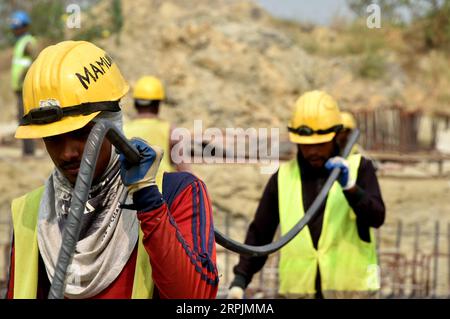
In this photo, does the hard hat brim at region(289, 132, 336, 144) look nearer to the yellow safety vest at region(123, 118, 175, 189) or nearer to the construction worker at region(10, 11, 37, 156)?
the yellow safety vest at region(123, 118, 175, 189)

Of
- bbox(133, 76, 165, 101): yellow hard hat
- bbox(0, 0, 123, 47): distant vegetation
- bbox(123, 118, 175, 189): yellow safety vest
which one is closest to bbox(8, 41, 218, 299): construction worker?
bbox(123, 118, 175, 189): yellow safety vest

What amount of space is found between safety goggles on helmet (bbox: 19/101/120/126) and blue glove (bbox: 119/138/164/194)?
0.19 metres

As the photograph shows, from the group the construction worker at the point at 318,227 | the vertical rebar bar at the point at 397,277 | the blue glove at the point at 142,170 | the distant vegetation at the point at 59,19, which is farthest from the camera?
the distant vegetation at the point at 59,19

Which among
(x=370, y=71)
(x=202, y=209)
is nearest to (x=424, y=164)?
(x=370, y=71)

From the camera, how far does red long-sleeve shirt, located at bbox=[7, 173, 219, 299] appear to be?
2027 millimetres

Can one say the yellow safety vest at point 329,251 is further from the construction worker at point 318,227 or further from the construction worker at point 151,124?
the construction worker at point 151,124

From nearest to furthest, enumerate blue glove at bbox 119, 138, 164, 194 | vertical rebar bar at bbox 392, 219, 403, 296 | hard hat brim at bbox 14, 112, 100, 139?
blue glove at bbox 119, 138, 164, 194 → hard hat brim at bbox 14, 112, 100, 139 → vertical rebar bar at bbox 392, 219, 403, 296

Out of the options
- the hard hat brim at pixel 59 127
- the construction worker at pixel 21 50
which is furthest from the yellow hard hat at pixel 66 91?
the construction worker at pixel 21 50

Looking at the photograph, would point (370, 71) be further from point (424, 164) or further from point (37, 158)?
point (37, 158)

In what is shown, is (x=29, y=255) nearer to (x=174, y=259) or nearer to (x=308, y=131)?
(x=174, y=259)

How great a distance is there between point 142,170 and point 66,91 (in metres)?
0.32

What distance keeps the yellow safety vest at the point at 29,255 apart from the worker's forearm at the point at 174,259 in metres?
0.08

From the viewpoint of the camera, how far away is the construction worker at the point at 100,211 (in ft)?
6.88

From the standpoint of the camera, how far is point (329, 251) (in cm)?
413
